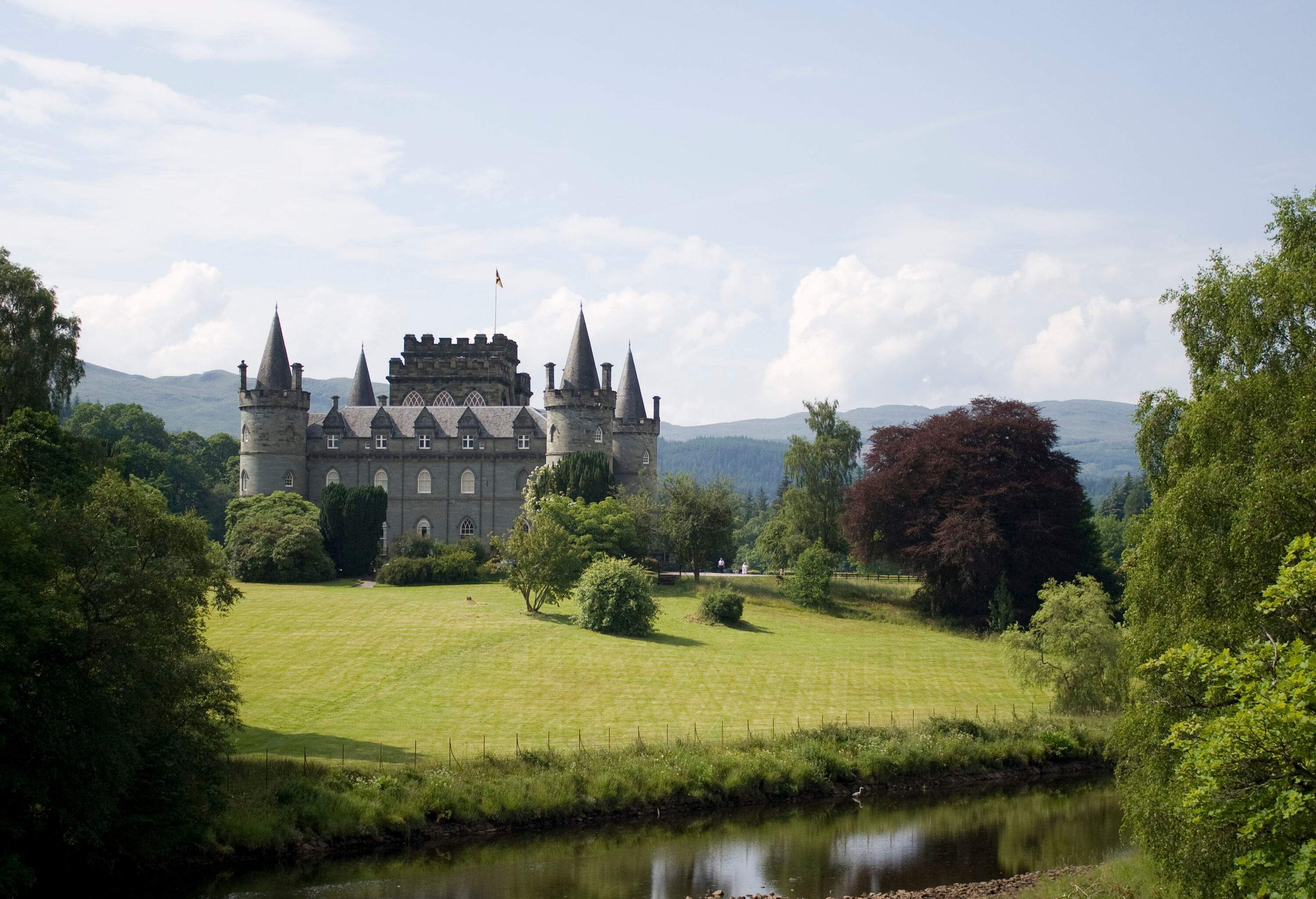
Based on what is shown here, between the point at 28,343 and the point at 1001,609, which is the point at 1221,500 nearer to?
the point at 28,343

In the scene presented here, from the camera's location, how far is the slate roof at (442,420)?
6706cm

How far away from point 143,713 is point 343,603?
28.8m

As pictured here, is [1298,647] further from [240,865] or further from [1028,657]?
[1028,657]

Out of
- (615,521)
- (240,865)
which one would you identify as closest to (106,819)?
(240,865)

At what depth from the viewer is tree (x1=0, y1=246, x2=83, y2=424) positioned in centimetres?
2692

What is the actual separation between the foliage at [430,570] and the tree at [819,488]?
1611cm

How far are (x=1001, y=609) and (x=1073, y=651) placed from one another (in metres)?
16.0

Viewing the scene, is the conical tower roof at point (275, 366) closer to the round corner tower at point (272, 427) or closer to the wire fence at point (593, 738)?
the round corner tower at point (272, 427)

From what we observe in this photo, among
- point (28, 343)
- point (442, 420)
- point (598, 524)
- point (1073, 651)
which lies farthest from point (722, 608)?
point (28, 343)

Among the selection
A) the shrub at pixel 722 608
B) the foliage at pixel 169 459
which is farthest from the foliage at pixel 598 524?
the foliage at pixel 169 459

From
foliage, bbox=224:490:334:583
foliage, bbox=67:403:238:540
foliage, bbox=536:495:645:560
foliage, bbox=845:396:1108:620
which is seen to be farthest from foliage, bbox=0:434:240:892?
foliage, bbox=67:403:238:540

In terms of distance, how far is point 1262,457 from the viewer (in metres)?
16.8

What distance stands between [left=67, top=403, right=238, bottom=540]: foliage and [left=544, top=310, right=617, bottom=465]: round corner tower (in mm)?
25629

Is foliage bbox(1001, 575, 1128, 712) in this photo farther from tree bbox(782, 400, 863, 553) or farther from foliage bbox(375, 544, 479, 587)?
foliage bbox(375, 544, 479, 587)
